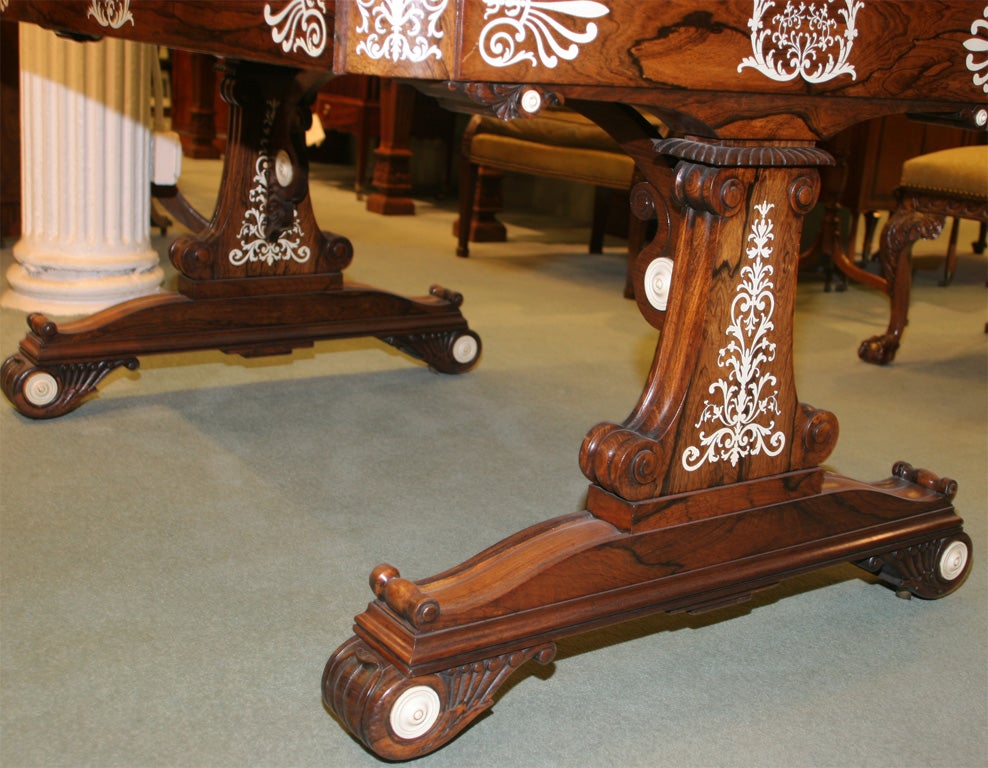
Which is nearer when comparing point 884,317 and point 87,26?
point 87,26

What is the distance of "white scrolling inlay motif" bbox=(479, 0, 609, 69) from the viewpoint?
100cm

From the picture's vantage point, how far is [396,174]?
16.6 feet

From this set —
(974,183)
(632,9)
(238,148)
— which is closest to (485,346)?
(238,148)

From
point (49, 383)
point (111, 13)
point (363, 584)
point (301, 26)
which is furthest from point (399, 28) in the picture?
point (49, 383)

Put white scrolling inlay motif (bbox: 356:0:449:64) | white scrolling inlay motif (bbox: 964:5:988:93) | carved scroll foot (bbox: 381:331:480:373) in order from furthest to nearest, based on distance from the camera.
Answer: carved scroll foot (bbox: 381:331:480:373) < white scrolling inlay motif (bbox: 964:5:988:93) < white scrolling inlay motif (bbox: 356:0:449:64)

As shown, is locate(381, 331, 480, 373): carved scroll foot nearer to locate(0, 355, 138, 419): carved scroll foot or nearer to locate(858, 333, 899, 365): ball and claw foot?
locate(0, 355, 138, 419): carved scroll foot

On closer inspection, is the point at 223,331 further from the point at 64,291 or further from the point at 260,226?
the point at 64,291

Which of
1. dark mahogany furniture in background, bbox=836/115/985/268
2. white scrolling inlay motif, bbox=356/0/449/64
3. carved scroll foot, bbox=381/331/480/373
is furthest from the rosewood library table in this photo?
dark mahogany furniture in background, bbox=836/115/985/268

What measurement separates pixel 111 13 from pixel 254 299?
0.82 metres

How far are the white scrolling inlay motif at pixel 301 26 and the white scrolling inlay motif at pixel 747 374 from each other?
1.77ft

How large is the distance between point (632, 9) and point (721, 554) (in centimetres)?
62

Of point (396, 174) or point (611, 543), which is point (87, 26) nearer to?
point (611, 543)

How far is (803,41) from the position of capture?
3.96 feet

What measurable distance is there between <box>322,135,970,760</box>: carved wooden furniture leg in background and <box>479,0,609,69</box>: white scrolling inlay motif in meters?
0.25
